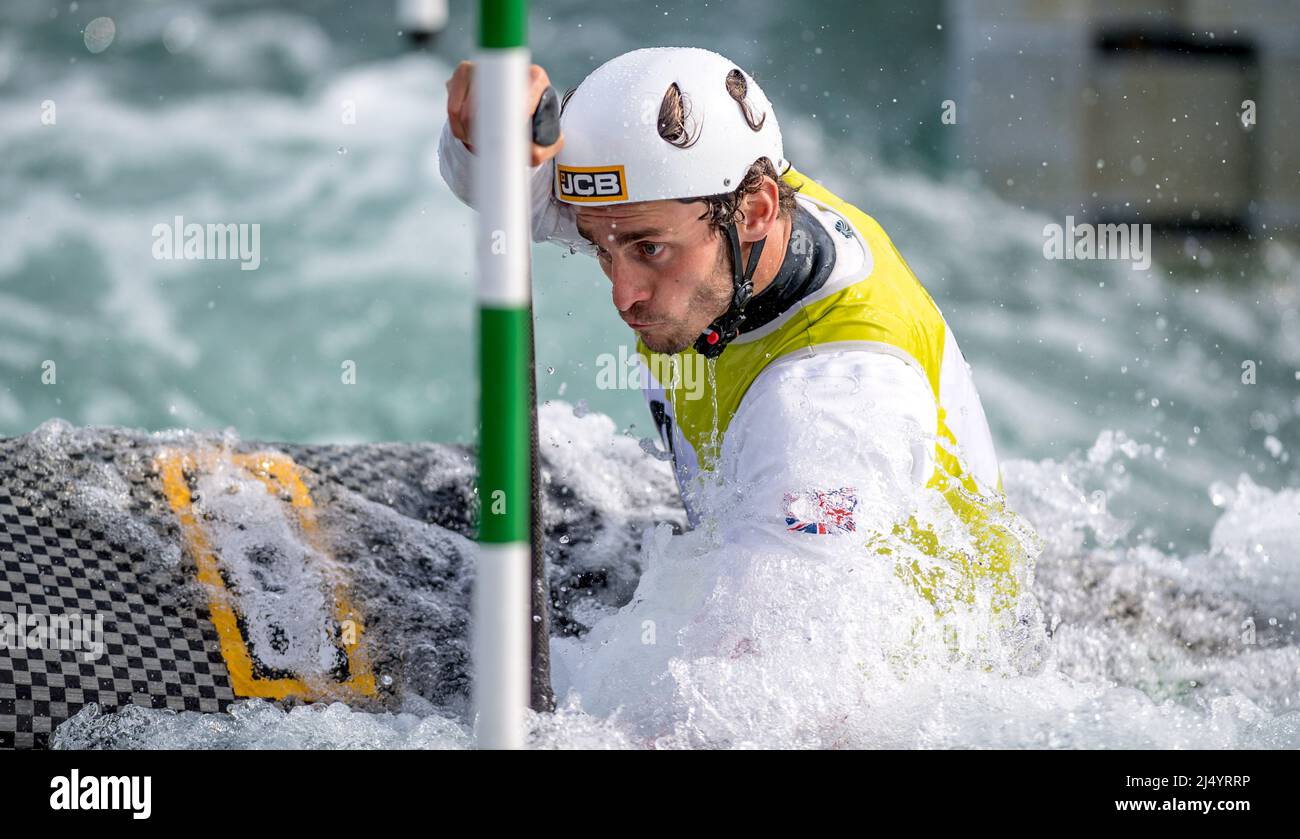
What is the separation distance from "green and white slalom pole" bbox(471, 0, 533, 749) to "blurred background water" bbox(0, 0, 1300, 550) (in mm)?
9056

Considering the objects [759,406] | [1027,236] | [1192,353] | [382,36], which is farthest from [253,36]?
[759,406]

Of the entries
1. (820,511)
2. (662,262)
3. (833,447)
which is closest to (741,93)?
(662,262)

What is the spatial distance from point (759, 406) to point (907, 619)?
48 centimetres

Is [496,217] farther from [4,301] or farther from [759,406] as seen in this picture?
[4,301]

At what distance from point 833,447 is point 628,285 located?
0.55 meters

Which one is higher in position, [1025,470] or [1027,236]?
[1027,236]

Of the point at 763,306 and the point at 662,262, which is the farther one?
the point at 763,306

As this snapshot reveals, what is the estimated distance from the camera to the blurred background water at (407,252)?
11.5 metres

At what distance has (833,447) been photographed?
254 cm

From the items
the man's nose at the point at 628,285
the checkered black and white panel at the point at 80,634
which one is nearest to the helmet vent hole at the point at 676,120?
the man's nose at the point at 628,285

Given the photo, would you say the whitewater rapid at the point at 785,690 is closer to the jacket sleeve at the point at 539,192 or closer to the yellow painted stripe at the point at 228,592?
the yellow painted stripe at the point at 228,592

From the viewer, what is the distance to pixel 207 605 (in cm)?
325

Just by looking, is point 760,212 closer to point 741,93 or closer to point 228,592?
point 741,93
